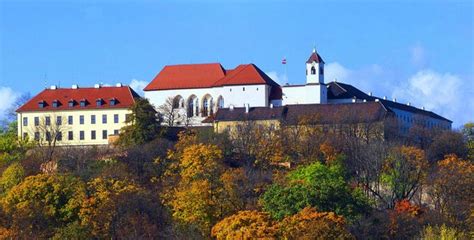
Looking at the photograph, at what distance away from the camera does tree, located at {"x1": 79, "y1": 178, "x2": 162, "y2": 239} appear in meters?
55.5

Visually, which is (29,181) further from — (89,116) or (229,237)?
(89,116)

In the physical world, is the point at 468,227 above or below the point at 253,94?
below

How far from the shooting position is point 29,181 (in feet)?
201

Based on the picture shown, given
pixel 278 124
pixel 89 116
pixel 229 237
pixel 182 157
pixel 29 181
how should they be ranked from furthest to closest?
pixel 89 116, pixel 278 124, pixel 182 157, pixel 29 181, pixel 229 237

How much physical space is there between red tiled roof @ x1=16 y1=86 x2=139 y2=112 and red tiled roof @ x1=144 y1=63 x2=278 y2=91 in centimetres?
168

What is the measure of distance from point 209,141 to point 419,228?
799 inches

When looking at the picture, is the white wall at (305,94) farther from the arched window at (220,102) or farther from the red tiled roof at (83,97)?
the red tiled roof at (83,97)

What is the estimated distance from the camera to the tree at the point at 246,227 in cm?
5100

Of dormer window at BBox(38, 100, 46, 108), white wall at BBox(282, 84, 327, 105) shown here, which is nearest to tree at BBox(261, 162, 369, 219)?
white wall at BBox(282, 84, 327, 105)

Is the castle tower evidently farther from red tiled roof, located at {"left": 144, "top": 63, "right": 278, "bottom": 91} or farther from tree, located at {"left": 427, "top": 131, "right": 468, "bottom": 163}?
tree, located at {"left": 427, "top": 131, "right": 468, "bottom": 163}

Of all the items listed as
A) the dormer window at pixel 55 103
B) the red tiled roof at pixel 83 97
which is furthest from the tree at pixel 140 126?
the dormer window at pixel 55 103

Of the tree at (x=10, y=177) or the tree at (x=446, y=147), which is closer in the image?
the tree at (x=10, y=177)

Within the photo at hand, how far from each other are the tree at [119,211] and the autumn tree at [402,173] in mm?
12024

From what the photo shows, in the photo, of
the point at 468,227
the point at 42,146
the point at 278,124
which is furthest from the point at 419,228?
the point at 42,146
